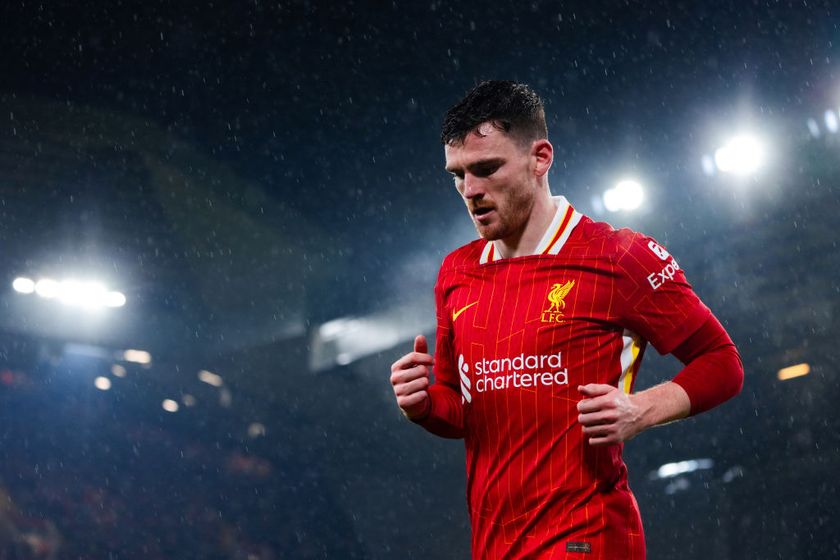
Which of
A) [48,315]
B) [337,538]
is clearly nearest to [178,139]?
[48,315]

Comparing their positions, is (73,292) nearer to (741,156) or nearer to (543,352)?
(741,156)

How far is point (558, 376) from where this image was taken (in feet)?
5.74

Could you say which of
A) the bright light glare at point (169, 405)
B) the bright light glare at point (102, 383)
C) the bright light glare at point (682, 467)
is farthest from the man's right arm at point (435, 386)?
the bright light glare at point (169, 405)

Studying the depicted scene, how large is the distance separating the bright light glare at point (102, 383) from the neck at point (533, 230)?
12.0 m

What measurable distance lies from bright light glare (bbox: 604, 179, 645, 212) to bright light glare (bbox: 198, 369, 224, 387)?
7.37 metres

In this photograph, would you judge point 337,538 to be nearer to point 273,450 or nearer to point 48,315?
point 273,450

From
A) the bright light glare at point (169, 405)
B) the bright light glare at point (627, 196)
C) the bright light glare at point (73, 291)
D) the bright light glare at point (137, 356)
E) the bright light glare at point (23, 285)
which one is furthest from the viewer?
the bright light glare at point (169, 405)

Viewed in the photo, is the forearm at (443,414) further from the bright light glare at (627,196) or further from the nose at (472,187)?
the bright light glare at (627,196)

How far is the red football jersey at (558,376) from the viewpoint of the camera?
1.70m

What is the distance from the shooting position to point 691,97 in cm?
956

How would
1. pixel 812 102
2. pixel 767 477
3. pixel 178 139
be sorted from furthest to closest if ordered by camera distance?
pixel 767 477
pixel 178 139
pixel 812 102

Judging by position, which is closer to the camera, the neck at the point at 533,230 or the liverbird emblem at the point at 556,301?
the liverbird emblem at the point at 556,301

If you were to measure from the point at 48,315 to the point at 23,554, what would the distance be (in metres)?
3.38

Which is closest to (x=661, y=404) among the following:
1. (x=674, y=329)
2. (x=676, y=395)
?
(x=676, y=395)
